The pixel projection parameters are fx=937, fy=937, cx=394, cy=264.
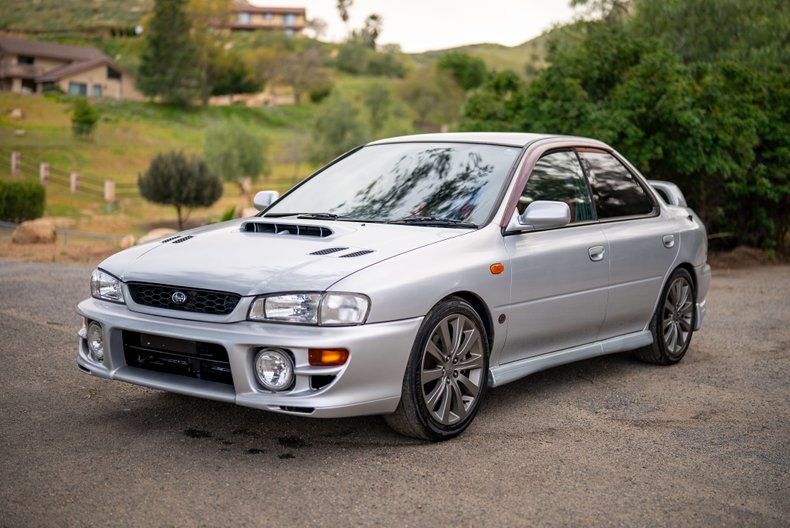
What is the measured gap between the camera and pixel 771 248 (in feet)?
51.2

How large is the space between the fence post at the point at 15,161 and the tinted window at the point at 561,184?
141ft

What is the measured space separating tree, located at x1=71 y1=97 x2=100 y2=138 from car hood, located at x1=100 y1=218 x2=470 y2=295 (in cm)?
5498

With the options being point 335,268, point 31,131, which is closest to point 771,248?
point 335,268

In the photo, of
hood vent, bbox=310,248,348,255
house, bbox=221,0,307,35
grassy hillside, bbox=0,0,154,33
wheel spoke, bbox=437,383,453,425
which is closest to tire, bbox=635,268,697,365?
wheel spoke, bbox=437,383,453,425

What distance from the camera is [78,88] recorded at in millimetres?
69312

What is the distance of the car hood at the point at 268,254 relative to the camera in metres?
4.60

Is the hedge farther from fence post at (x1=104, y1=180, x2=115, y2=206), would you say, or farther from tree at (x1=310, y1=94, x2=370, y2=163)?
tree at (x1=310, y1=94, x2=370, y2=163)

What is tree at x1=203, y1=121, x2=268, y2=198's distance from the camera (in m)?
64.8

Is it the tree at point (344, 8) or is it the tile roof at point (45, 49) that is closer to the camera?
the tile roof at point (45, 49)

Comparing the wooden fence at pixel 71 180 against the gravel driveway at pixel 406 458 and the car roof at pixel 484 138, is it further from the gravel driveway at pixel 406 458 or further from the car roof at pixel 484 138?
the gravel driveway at pixel 406 458

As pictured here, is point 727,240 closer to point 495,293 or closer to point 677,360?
point 677,360

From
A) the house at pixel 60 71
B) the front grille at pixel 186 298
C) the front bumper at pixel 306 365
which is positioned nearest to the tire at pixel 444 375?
the front bumper at pixel 306 365

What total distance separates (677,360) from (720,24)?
49.5ft

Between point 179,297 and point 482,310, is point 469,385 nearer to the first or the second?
point 482,310
